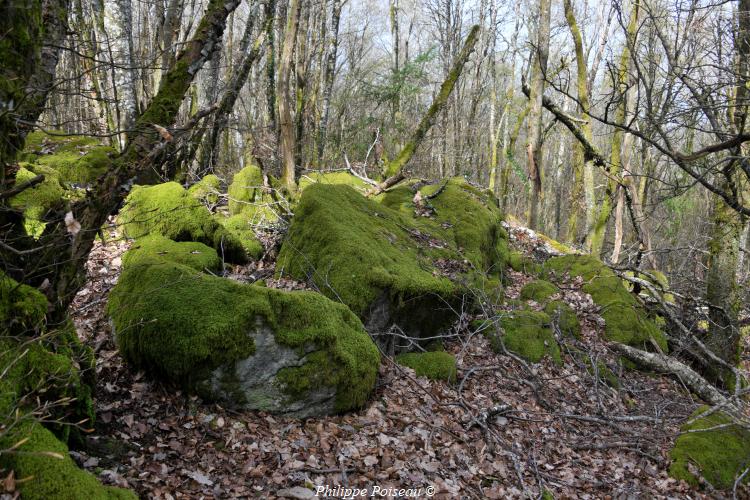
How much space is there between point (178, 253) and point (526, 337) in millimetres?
5578

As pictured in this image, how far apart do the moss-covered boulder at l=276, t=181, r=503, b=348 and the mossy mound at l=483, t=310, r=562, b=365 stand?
0.83m

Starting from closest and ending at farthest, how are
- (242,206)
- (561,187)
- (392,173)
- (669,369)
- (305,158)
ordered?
(669,369) → (242,206) → (392,173) → (305,158) → (561,187)

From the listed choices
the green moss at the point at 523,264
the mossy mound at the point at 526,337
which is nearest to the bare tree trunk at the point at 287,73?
the mossy mound at the point at 526,337

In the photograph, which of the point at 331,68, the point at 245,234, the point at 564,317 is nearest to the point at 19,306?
the point at 245,234

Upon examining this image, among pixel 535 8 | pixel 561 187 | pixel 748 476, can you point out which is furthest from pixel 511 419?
pixel 561 187

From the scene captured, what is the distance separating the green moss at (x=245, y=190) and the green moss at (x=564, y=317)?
6.21 metres

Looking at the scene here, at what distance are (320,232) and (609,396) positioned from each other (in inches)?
193

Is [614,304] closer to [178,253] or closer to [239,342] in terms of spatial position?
[239,342]

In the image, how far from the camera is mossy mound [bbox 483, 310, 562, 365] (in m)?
7.20

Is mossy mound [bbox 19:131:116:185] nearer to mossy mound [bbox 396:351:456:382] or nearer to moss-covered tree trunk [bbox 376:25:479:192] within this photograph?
moss-covered tree trunk [bbox 376:25:479:192]

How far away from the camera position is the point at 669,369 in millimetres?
7363

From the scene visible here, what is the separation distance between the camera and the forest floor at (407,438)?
3516 millimetres

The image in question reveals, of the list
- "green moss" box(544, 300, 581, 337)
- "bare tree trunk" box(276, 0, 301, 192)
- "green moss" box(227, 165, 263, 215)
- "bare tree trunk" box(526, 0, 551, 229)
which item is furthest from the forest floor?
"bare tree trunk" box(526, 0, 551, 229)

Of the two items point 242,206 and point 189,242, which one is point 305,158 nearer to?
point 242,206
